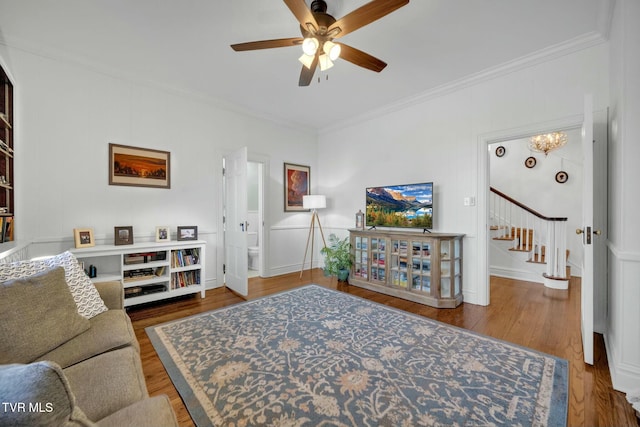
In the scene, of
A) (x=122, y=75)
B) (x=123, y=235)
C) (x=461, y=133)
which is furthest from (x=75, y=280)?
(x=461, y=133)

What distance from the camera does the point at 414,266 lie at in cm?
348

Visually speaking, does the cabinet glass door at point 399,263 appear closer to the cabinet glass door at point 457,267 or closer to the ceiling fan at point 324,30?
the cabinet glass door at point 457,267

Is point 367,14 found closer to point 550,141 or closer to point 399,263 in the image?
point 399,263

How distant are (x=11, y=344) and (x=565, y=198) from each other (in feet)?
23.3

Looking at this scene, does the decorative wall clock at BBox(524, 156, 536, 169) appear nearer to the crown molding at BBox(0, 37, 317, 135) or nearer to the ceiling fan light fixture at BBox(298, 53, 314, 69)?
A: the crown molding at BBox(0, 37, 317, 135)

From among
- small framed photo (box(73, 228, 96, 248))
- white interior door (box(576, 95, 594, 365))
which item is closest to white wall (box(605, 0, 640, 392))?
white interior door (box(576, 95, 594, 365))

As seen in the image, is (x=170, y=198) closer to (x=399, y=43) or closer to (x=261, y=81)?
(x=261, y=81)

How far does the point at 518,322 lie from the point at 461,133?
2.26 metres

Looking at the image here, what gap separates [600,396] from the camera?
5.50ft

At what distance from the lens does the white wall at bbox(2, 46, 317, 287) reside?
9.07 ft

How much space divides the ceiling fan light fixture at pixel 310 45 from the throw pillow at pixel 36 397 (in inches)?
86.1

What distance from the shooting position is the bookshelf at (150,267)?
2.99 m

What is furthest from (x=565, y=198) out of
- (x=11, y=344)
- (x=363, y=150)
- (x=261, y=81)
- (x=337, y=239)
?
(x=11, y=344)

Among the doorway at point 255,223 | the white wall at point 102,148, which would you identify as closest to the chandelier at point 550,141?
the doorway at point 255,223
